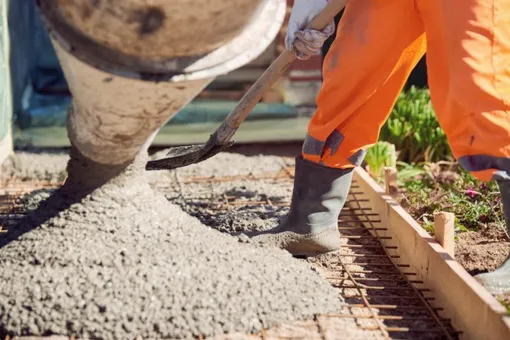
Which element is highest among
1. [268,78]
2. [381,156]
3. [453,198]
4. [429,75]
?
[429,75]

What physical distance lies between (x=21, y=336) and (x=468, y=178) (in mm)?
2373

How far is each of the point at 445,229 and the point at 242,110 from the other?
3.00 ft

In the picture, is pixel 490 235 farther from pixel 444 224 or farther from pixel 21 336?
pixel 21 336

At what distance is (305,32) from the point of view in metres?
2.81

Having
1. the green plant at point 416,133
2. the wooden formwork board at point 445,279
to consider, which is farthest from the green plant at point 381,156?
the wooden formwork board at point 445,279

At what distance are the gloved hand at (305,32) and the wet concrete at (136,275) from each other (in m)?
0.72

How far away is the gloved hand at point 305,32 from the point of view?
2801 millimetres

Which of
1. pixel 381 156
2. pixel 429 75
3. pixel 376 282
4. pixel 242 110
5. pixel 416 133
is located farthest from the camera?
pixel 416 133

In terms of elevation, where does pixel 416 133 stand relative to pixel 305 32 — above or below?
below

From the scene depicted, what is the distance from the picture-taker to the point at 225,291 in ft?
7.74

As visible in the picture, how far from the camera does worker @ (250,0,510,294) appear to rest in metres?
2.36

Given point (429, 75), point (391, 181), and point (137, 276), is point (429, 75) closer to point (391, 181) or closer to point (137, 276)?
point (391, 181)

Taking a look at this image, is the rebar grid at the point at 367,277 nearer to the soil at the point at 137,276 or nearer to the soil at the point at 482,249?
the soil at the point at 137,276

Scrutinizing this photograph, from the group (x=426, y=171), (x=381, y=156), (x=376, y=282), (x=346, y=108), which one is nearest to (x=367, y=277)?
(x=376, y=282)
